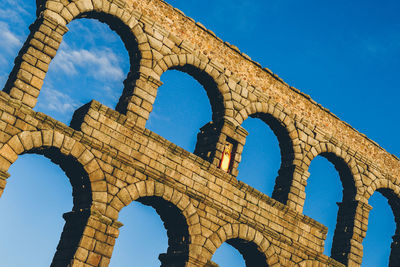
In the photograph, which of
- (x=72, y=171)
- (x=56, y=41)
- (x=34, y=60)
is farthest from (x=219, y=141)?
(x=34, y=60)

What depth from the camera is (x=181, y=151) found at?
45.4 ft

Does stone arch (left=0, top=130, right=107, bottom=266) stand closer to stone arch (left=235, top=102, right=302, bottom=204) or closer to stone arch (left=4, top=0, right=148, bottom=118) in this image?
stone arch (left=4, top=0, right=148, bottom=118)

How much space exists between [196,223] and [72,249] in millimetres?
3353

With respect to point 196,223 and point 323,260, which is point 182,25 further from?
point 323,260

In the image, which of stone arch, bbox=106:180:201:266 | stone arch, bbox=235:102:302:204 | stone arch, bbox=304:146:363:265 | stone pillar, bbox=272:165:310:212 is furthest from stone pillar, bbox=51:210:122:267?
stone arch, bbox=304:146:363:265

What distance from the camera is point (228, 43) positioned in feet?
53.0

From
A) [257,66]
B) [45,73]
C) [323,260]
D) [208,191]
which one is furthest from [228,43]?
[323,260]

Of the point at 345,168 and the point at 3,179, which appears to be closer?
the point at 3,179

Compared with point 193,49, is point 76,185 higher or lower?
lower

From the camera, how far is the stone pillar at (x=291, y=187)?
1609 cm

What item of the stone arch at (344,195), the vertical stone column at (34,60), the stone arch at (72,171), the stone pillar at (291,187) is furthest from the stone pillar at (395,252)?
the vertical stone column at (34,60)

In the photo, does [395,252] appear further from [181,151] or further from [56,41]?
[56,41]

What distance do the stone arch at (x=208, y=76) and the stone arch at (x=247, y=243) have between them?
324cm

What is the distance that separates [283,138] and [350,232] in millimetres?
3931
